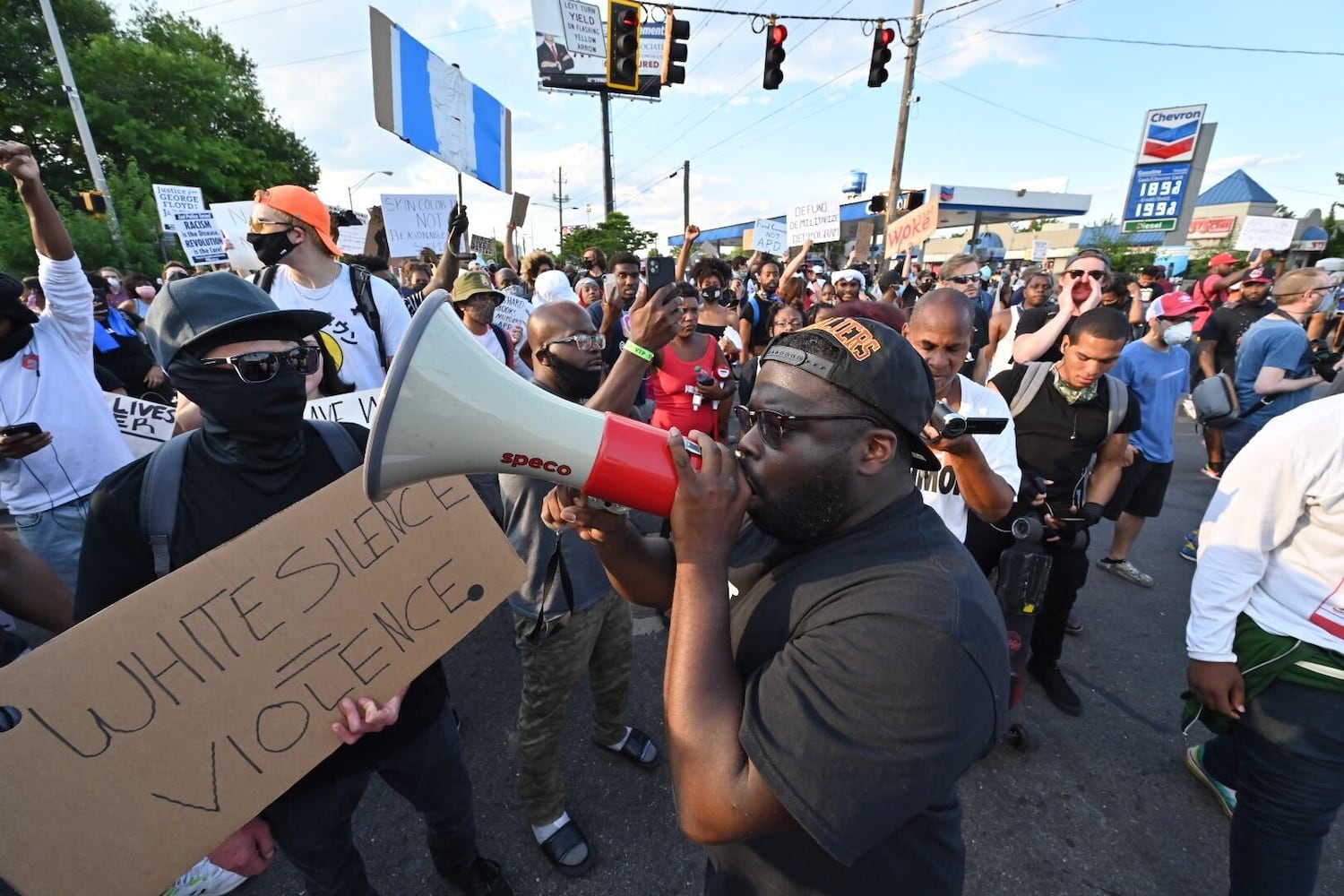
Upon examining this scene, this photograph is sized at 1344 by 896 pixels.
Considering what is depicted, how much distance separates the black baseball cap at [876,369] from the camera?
1036 mm

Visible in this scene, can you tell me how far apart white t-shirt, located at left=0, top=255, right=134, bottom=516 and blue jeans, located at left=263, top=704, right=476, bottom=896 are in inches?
82.3

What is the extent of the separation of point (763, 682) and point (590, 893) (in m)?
1.85

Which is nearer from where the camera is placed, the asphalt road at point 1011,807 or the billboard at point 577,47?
the asphalt road at point 1011,807

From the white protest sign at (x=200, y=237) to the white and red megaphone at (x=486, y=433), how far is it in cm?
933

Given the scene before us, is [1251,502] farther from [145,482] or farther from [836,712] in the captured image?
[145,482]

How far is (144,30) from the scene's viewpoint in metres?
25.2

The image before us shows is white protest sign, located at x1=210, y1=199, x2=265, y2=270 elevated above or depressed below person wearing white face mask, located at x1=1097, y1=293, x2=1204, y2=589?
above

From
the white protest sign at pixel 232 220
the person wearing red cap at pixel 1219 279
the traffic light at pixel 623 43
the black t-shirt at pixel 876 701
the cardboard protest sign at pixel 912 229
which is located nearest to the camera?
the black t-shirt at pixel 876 701

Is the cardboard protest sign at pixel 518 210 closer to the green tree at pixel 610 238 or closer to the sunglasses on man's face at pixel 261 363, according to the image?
the sunglasses on man's face at pixel 261 363

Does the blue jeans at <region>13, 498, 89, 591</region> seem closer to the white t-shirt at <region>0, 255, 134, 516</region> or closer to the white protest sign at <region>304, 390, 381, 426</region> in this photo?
the white t-shirt at <region>0, 255, 134, 516</region>

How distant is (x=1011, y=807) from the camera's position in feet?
8.19

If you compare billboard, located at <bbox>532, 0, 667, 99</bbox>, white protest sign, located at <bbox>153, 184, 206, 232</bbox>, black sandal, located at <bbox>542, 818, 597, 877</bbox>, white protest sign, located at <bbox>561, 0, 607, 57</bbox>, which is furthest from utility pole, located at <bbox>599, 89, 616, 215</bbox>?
black sandal, located at <bbox>542, 818, 597, 877</bbox>

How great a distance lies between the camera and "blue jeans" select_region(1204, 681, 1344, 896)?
1.59 metres

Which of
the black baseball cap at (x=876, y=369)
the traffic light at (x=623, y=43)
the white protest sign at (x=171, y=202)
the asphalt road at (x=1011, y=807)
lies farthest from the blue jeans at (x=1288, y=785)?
the traffic light at (x=623, y=43)
